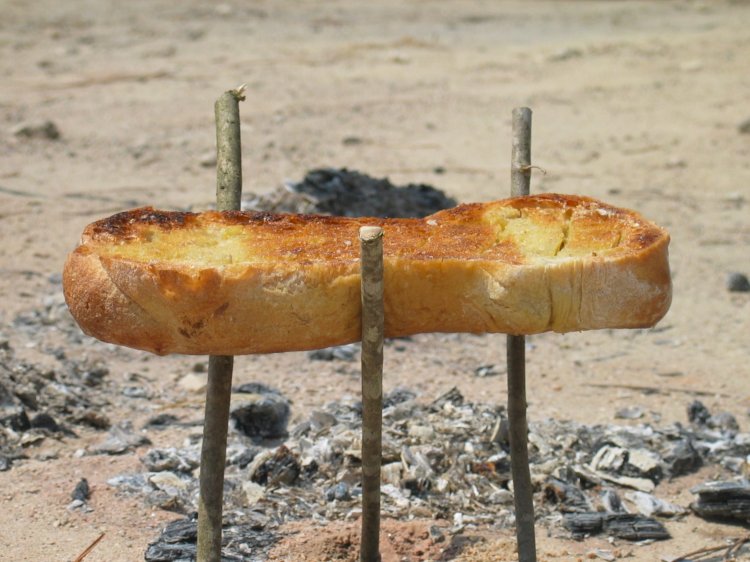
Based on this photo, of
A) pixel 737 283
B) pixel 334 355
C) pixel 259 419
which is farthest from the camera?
pixel 737 283

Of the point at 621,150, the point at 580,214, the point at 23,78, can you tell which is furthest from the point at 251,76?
the point at 580,214

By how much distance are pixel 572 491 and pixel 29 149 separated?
7.13 m

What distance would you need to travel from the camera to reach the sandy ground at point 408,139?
5.88 meters

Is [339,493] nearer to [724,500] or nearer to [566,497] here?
[566,497]

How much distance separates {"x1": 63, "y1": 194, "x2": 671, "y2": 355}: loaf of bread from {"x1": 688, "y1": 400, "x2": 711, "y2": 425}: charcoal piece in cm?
243

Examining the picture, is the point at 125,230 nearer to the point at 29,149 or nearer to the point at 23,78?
the point at 29,149

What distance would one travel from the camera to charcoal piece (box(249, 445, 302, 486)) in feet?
15.4

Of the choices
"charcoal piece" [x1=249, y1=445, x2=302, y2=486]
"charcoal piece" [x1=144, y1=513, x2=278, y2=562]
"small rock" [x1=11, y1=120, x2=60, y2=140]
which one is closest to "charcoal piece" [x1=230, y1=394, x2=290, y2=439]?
"charcoal piece" [x1=249, y1=445, x2=302, y2=486]

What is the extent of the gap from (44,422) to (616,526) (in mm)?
2522

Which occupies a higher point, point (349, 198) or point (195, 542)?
point (349, 198)

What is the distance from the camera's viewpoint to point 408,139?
1098cm

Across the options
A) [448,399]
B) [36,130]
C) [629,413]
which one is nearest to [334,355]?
[448,399]

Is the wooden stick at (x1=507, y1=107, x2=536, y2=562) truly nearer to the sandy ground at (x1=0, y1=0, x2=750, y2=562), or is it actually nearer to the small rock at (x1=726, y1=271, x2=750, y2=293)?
the sandy ground at (x1=0, y1=0, x2=750, y2=562)

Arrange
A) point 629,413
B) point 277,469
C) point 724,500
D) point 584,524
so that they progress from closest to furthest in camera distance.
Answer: point 584,524, point 724,500, point 277,469, point 629,413
